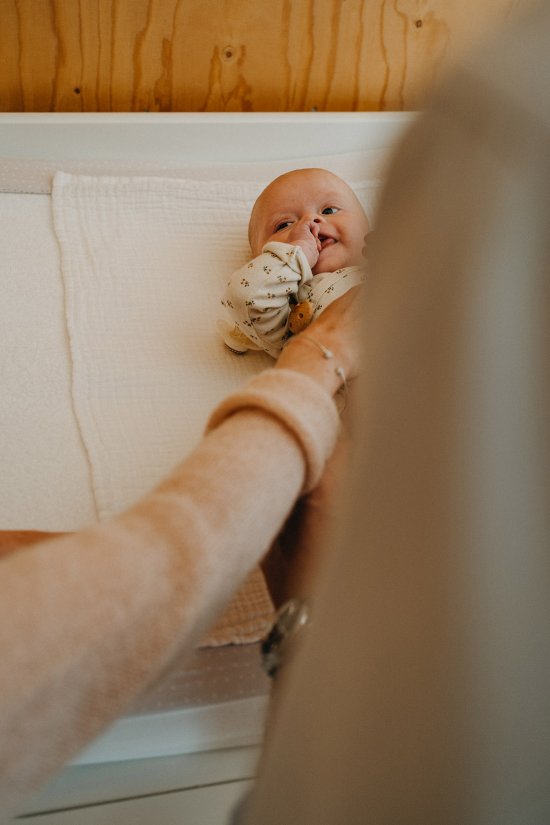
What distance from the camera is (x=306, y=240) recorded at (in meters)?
1.20

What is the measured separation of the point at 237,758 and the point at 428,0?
5.06 ft

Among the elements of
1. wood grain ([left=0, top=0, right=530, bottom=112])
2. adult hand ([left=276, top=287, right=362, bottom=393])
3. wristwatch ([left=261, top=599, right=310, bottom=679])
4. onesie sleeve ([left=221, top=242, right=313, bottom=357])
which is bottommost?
onesie sleeve ([left=221, top=242, right=313, bottom=357])

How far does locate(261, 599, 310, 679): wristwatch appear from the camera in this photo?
50 cm

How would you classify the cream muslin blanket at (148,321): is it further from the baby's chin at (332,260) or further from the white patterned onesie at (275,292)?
the baby's chin at (332,260)

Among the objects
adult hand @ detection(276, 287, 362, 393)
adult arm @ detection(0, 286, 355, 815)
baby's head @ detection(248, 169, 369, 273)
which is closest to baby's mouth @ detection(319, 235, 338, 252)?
baby's head @ detection(248, 169, 369, 273)

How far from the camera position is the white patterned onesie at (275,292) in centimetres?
108

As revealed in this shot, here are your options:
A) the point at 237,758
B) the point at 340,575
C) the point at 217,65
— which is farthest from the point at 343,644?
the point at 217,65

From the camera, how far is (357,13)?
163 cm

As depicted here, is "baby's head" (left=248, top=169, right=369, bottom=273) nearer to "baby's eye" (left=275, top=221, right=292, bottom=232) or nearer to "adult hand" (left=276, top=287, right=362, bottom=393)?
"baby's eye" (left=275, top=221, right=292, bottom=232)

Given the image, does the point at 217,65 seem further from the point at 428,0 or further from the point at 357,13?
the point at 428,0

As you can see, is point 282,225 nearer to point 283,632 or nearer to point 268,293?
point 268,293

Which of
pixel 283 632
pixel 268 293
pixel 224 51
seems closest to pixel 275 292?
pixel 268 293

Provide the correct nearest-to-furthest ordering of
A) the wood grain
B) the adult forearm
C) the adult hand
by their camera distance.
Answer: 1. the adult forearm
2. the adult hand
3. the wood grain

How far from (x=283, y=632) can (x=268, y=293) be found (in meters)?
0.66
